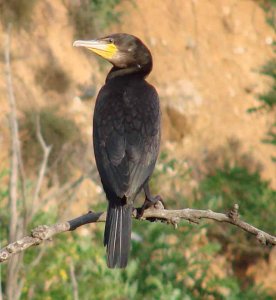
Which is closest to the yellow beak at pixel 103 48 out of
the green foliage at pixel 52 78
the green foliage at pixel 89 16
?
the green foliage at pixel 52 78

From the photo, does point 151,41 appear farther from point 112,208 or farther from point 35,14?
point 112,208

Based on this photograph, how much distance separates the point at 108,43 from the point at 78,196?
7.46m

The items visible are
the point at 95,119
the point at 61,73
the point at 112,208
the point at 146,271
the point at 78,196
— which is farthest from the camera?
the point at 61,73

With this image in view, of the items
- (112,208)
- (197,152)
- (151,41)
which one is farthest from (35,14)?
(112,208)

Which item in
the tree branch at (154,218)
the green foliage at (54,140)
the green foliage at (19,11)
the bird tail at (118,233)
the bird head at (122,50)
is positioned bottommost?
the green foliage at (54,140)

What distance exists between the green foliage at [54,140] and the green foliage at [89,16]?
168 cm

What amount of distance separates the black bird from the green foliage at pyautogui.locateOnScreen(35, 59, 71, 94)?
814 centimetres

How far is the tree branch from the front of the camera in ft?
12.3

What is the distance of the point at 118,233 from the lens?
4.57 meters

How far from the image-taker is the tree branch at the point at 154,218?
374cm

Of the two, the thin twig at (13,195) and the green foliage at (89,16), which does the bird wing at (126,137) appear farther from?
the green foliage at (89,16)

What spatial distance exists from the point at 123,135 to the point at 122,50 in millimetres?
734

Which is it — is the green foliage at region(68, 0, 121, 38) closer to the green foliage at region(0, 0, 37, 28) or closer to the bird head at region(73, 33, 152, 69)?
the green foliage at region(0, 0, 37, 28)

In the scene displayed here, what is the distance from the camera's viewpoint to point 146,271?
10.2 metres
